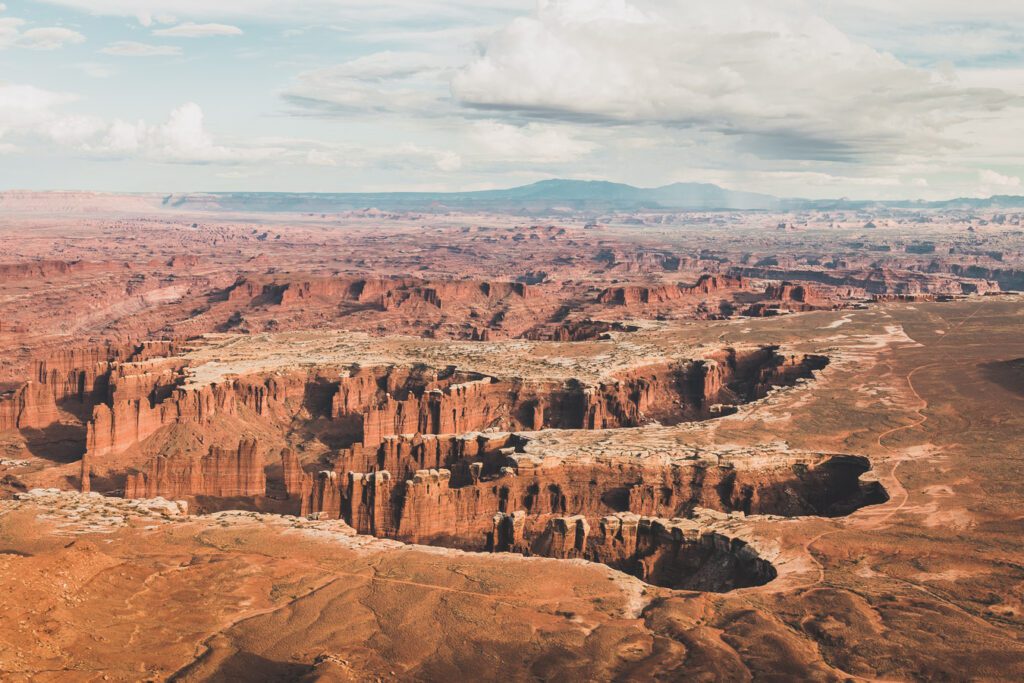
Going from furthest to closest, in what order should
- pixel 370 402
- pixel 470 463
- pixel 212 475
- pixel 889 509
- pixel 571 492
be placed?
1. pixel 370 402
2. pixel 212 475
3. pixel 470 463
4. pixel 571 492
5. pixel 889 509

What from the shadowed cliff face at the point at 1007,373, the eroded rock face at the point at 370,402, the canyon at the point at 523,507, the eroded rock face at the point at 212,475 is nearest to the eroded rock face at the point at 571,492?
the canyon at the point at 523,507

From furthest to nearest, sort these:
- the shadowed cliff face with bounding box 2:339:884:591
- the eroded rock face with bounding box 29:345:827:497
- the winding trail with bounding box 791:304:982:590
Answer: the eroded rock face with bounding box 29:345:827:497 → the shadowed cliff face with bounding box 2:339:884:591 → the winding trail with bounding box 791:304:982:590

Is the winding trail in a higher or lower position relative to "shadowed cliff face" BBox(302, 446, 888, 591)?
higher

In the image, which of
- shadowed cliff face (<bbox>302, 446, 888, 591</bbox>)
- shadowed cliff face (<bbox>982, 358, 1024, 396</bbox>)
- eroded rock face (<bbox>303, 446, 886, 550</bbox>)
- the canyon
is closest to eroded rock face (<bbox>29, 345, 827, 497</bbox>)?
the canyon

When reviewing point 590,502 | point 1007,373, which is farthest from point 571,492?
point 1007,373

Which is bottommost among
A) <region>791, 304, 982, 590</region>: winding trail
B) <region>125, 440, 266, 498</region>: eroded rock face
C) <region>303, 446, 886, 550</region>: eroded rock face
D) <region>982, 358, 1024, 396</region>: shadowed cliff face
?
<region>125, 440, 266, 498</region>: eroded rock face

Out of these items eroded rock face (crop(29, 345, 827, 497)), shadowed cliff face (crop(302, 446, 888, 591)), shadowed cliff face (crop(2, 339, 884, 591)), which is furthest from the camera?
eroded rock face (crop(29, 345, 827, 497))

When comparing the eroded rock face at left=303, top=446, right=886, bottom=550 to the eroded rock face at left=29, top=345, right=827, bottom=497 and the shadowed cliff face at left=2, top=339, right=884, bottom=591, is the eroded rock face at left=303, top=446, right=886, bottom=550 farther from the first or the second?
the eroded rock face at left=29, top=345, right=827, bottom=497

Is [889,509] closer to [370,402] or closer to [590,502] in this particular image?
[590,502]

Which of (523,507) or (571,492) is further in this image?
(571,492)

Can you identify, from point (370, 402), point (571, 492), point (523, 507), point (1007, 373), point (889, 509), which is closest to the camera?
point (889, 509)

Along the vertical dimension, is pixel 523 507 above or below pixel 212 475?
above

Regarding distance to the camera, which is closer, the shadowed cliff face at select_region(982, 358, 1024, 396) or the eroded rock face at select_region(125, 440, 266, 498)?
the eroded rock face at select_region(125, 440, 266, 498)
